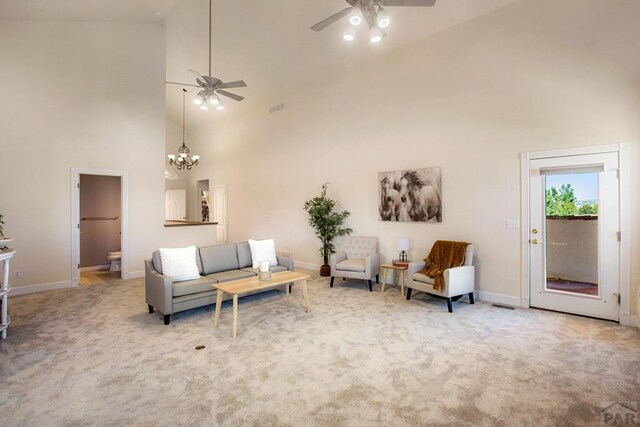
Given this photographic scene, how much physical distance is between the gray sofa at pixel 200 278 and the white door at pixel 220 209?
15.7 ft

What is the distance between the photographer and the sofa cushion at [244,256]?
4.98 meters

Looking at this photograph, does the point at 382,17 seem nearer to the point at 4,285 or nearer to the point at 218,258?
the point at 218,258

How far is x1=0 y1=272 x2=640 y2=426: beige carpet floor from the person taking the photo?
2.08 meters

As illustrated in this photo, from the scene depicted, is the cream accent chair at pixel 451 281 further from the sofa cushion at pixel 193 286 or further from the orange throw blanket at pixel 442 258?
the sofa cushion at pixel 193 286

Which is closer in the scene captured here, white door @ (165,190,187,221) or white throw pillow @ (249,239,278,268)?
white throw pillow @ (249,239,278,268)

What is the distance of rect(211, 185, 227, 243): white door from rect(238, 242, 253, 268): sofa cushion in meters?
4.75

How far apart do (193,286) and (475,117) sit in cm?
458

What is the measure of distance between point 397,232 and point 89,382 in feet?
15.0

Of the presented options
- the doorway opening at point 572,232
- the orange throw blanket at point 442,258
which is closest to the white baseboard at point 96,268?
the orange throw blanket at point 442,258

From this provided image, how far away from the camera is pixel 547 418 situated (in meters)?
2.03

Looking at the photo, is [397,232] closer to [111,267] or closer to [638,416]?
[638,416]

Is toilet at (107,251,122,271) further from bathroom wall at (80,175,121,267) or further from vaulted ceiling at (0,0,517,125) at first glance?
vaulted ceiling at (0,0,517,125)

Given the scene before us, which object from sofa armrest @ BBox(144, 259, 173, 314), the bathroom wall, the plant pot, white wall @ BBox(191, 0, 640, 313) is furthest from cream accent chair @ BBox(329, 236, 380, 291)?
the bathroom wall

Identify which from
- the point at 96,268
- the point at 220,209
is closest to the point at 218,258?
the point at 96,268
